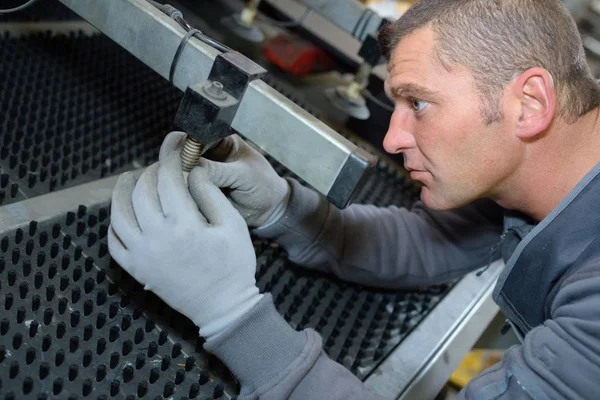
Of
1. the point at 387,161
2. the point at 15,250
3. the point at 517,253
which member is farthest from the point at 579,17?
the point at 15,250

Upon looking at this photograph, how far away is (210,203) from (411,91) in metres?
0.37

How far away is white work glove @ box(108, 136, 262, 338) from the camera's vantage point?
785 millimetres

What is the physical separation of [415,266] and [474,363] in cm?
46

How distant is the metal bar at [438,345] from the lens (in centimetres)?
104

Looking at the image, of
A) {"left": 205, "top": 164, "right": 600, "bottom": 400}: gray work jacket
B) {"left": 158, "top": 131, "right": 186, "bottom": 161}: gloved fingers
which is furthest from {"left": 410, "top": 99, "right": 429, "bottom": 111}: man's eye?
{"left": 158, "top": 131, "right": 186, "bottom": 161}: gloved fingers

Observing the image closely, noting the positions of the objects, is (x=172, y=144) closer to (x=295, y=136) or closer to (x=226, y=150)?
(x=226, y=150)

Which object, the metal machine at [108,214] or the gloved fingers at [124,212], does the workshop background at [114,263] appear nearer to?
the metal machine at [108,214]

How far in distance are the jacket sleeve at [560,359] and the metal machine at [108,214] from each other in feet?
0.86

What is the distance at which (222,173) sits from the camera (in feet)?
3.07

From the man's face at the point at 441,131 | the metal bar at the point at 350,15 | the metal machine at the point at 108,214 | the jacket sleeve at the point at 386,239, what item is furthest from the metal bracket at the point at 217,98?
the metal bar at the point at 350,15

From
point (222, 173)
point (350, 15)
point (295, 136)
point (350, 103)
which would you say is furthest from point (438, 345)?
point (350, 15)

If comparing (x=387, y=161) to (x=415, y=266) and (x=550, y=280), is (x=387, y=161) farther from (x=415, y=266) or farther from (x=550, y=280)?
(x=550, y=280)

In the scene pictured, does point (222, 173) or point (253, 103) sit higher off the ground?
point (253, 103)

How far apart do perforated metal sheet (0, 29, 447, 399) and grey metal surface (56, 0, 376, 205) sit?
0.32 metres
